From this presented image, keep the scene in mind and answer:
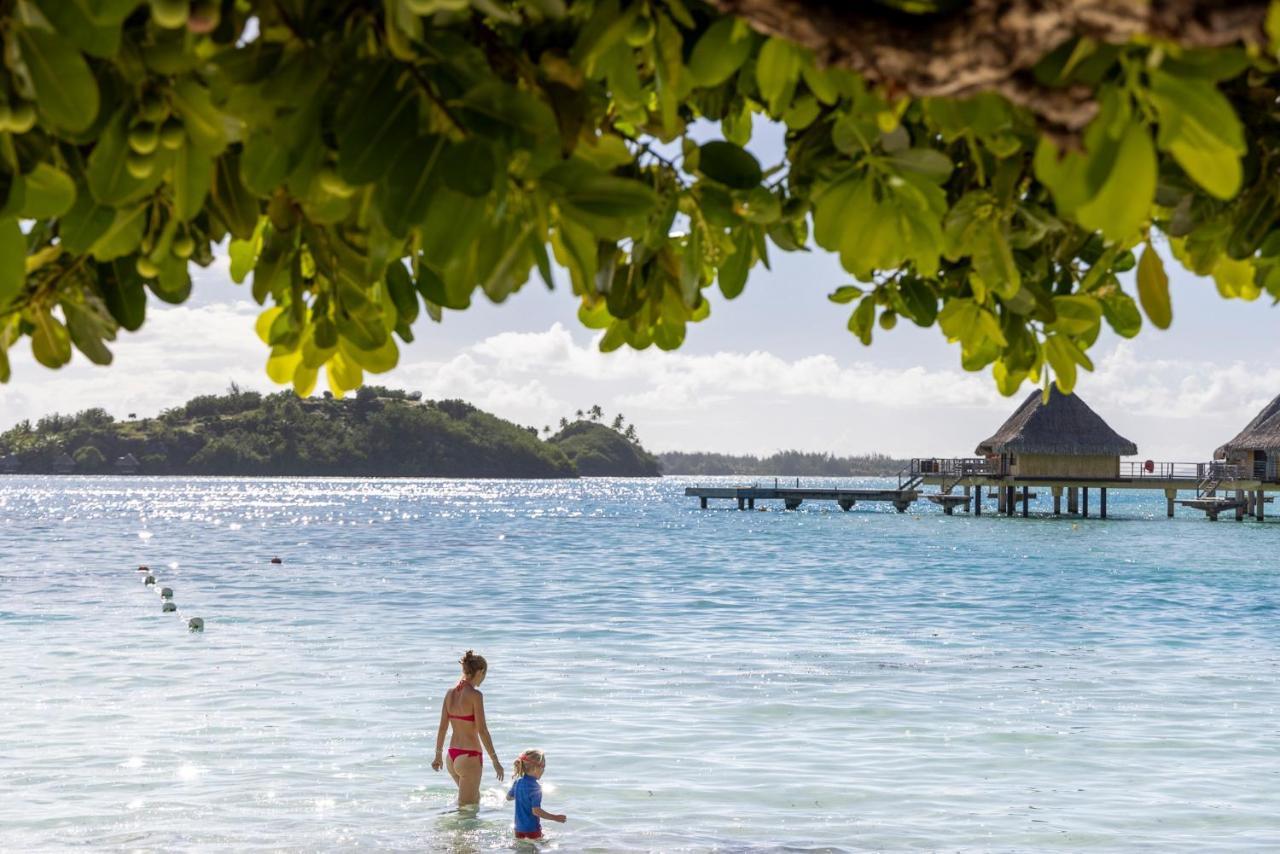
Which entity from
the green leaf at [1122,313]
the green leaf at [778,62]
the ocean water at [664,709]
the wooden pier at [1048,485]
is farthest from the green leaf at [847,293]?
the wooden pier at [1048,485]

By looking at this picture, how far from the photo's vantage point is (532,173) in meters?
2.08

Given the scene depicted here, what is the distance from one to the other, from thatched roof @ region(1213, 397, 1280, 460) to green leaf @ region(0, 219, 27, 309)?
5912 cm

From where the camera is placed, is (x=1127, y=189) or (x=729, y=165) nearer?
(x=1127, y=189)

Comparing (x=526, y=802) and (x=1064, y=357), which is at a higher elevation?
(x=1064, y=357)

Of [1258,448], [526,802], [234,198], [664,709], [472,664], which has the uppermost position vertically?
[1258,448]

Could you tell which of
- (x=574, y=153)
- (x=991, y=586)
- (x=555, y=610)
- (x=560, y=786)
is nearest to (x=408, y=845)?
(x=560, y=786)

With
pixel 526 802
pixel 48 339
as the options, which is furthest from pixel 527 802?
pixel 48 339

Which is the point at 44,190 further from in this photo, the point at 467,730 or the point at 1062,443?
the point at 1062,443

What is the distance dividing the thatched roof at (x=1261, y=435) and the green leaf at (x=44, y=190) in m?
59.0

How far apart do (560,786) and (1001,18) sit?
1234 centimetres

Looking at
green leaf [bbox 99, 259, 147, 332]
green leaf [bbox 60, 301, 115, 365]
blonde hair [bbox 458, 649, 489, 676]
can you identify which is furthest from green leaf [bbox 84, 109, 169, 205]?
blonde hair [bbox 458, 649, 489, 676]

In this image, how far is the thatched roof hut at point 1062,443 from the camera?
6078cm

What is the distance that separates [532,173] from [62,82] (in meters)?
0.68

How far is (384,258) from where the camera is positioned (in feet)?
8.11
